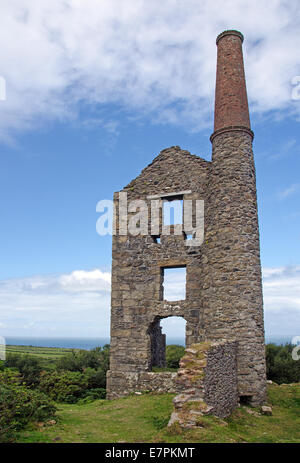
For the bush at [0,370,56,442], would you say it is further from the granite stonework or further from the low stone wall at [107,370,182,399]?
the low stone wall at [107,370,182,399]

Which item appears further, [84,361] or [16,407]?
[84,361]

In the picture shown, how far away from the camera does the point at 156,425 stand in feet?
30.2

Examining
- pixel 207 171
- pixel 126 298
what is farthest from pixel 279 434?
pixel 207 171

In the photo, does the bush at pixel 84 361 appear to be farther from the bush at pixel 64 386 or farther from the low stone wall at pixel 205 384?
the low stone wall at pixel 205 384

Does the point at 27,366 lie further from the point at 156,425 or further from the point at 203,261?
the point at 156,425

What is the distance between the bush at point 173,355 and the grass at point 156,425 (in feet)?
20.7

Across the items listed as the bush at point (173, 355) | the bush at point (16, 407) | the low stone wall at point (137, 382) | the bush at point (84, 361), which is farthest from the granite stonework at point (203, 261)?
the bush at point (84, 361)

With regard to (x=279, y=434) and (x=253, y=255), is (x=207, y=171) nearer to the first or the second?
(x=253, y=255)

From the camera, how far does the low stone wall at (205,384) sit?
27.9 ft

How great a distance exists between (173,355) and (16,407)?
1347 centimetres

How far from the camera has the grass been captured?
7.60 meters

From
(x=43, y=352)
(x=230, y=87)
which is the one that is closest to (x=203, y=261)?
(x=230, y=87)

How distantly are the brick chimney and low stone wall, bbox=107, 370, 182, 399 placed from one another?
9250 mm

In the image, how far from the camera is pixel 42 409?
31.4ft
